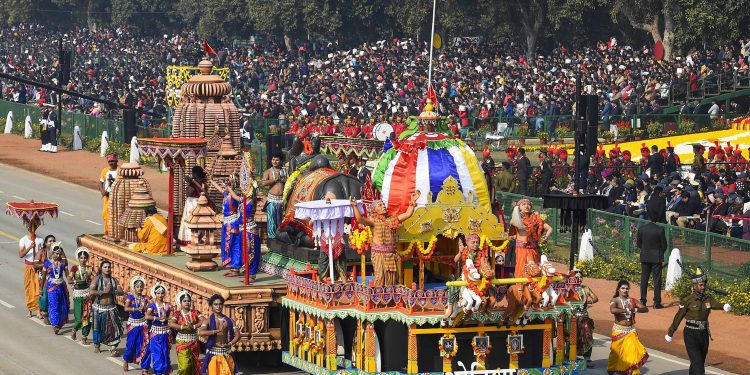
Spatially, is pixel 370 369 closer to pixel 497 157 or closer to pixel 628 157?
pixel 628 157

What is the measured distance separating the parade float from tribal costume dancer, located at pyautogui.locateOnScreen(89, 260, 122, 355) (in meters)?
3.81

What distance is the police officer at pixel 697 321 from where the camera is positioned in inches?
1014

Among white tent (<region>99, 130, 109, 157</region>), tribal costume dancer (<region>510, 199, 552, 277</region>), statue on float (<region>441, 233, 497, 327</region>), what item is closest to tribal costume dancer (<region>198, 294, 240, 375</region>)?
statue on float (<region>441, 233, 497, 327</region>)

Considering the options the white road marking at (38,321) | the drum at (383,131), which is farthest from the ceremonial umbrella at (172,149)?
the white road marking at (38,321)

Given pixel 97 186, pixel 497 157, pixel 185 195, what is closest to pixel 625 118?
pixel 497 157

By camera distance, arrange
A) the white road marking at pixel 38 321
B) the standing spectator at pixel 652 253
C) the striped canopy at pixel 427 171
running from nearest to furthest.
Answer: the striped canopy at pixel 427 171, the white road marking at pixel 38 321, the standing spectator at pixel 652 253

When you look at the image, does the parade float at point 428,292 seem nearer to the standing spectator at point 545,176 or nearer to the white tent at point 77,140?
the standing spectator at point 545,176

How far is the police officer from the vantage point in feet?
84.5

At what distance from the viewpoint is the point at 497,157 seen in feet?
170

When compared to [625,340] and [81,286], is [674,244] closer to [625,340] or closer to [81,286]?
[625,340]

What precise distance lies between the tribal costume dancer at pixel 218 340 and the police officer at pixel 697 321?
683 centimetres

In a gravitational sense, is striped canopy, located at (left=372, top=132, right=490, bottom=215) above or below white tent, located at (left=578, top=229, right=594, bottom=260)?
above

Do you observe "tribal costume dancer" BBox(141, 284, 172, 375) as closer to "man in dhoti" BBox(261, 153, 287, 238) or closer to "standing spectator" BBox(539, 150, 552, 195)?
"man in dhoti" BBox(261, 153, 287, 238)

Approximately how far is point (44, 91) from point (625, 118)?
33.4m
